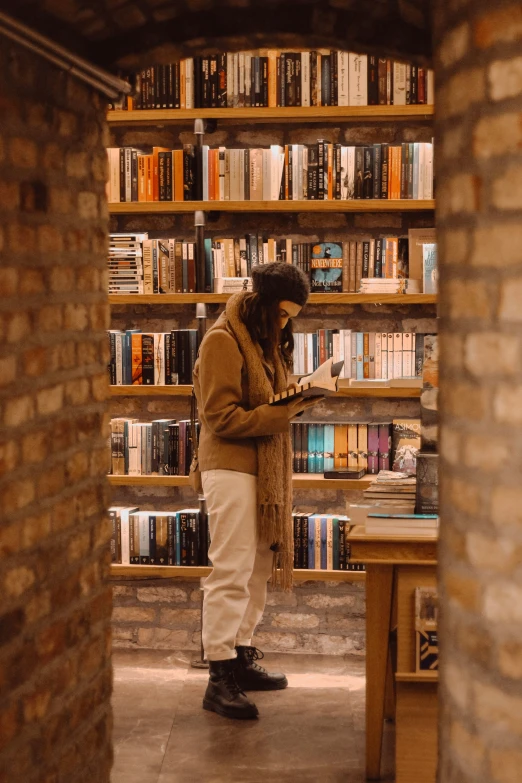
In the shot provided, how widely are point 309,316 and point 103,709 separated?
2215mm

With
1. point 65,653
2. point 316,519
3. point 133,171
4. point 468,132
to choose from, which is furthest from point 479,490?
point 133,171

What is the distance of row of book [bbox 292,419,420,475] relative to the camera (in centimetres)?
422

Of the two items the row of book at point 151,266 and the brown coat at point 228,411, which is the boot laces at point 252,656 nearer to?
the brown coat at point 228,411

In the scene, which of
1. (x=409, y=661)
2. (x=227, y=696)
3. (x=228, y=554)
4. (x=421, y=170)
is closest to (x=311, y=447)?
(x=228, y=554)

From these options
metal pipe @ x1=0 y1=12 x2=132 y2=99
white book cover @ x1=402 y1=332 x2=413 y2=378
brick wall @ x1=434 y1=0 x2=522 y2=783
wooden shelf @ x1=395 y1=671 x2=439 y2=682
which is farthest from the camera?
white book cover @ x1=402 y1=332 x2=413 y2=378

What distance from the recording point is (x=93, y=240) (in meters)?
2.61

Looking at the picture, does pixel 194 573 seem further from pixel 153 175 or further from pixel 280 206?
pixel 153 175

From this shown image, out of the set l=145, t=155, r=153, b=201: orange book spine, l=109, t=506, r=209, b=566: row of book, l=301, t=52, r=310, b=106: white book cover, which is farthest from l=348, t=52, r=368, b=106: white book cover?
l=109, t=506, r=209, b=566: row of book

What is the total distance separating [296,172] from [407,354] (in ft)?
2.92

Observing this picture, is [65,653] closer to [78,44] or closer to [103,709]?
[103,709]

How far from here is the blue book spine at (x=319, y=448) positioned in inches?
167

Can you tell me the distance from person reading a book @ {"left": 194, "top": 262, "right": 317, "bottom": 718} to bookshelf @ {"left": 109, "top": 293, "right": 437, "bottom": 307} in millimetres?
548

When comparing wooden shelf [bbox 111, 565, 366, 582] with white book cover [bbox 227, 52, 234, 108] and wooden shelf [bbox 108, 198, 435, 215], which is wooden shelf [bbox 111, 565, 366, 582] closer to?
wooden shelf [bbox 108, 198, 435, 215]

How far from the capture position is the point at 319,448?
4270 mm
